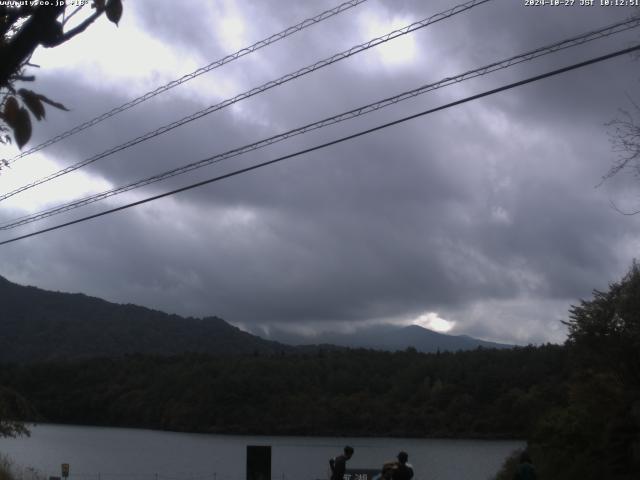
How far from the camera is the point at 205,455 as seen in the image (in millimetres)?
58344

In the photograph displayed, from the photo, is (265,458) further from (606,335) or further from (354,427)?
(354,427)

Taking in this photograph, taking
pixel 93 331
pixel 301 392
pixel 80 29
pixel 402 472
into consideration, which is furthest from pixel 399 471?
pixel 93 331

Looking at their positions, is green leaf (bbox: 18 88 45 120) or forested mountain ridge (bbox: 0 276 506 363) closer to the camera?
green leaf (bbox: 18 88 45 120)

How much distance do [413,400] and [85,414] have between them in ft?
120

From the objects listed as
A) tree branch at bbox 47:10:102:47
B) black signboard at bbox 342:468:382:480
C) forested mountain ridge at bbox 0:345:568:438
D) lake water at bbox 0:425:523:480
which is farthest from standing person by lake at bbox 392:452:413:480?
forested mountain ridge at bbox 0:345:568:438

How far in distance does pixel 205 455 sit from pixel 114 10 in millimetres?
57156

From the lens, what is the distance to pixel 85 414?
91.5 m

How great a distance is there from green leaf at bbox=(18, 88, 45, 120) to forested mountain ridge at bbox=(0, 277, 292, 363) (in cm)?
12847

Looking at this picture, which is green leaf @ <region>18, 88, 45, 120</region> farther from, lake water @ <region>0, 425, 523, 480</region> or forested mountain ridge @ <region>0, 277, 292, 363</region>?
forested mountain ridge @ <region>0, 277, 292, 363</region>

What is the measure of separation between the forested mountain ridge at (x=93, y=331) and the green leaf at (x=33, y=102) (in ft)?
421

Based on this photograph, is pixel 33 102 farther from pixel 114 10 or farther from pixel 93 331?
pixel 93 331

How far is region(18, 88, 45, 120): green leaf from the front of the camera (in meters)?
3.79

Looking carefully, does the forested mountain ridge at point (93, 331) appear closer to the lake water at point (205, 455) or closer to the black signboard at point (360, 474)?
the lake water at point (205, 455)

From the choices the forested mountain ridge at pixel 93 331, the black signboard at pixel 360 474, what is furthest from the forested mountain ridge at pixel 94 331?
the black signboard at pixel 360 474
